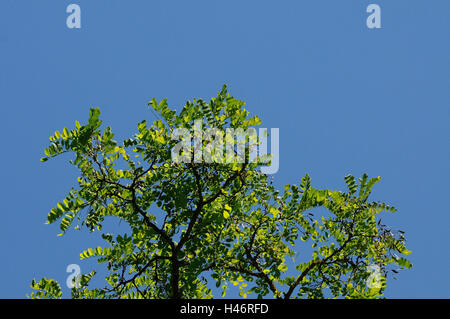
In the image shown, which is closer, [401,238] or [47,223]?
[47,223]

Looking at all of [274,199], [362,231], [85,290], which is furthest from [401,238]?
[85,290]

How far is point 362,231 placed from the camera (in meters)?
9.23

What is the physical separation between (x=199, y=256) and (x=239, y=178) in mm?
1665
